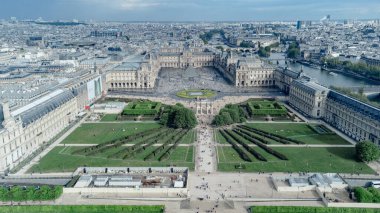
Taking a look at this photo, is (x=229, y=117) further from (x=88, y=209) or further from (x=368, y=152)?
(x=88, y=209)

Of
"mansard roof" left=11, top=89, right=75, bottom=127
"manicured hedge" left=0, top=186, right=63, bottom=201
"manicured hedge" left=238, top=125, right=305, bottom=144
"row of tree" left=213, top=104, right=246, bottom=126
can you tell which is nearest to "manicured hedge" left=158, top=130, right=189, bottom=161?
"row of tree" left=213, top=104, right=246, bottom=126

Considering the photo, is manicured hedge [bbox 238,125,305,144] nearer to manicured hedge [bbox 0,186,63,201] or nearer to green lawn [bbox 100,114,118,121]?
green lawn [bbox 100,114,118,121]

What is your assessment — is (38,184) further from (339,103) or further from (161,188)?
(339,103)

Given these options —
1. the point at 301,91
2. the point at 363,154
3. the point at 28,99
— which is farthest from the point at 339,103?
the point at 28,99

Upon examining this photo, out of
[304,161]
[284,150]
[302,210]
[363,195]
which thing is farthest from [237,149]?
[363,195]

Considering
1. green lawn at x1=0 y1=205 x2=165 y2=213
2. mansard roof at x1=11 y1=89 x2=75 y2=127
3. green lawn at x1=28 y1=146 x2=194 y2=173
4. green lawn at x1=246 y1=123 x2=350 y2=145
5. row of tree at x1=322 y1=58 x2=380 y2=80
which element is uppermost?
row of tree at x1=322 y1=58 x2=380 y2=80

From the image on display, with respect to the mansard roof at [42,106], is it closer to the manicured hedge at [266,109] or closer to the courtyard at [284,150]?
the courtyard at [284,150]
